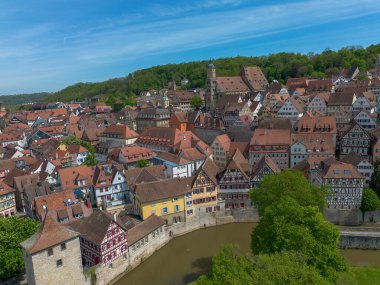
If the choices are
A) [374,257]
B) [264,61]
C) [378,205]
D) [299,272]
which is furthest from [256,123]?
[264,61]

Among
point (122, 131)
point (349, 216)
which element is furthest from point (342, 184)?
point (122, 131)

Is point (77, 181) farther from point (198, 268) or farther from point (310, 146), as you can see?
point (310, 146)

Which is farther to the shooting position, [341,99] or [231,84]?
[231,84]

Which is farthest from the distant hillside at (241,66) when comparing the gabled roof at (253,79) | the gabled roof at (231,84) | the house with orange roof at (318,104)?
the house with orange roof at (318,104)

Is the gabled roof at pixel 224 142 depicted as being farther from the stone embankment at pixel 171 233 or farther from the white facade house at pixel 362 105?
the white facade house at pixel 362 105

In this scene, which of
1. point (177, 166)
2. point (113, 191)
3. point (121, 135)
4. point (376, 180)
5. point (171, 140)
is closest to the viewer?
point (376, 180)

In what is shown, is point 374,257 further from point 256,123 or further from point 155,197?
point 256,123

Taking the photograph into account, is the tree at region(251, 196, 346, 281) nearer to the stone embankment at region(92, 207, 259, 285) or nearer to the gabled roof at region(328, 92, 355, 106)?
the stone embankment at region(92, 207, 259, 285)
